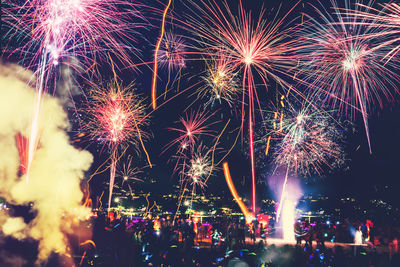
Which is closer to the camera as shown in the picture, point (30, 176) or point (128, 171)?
point (30, 176)

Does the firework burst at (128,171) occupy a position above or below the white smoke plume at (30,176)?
above

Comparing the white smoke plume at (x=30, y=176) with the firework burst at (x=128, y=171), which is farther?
the firework burst at (x=128, y=171)

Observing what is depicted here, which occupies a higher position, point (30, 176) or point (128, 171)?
point (128, 171)

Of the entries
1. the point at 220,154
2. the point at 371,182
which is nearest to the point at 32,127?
the point at 220,154

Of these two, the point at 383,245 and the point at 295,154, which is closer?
the point at 383,245

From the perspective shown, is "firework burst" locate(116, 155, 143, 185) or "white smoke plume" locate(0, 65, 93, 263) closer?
"white smoke plume" locate(0, 65, 93, 263)

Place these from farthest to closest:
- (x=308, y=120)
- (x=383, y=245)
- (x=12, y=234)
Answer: (x=308, y=120), (x=383, y=245), (x=12, y=234)

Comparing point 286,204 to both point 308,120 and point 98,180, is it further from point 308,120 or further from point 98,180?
point 98,180

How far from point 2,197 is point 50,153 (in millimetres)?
3232

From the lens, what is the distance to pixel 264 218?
20.3 m

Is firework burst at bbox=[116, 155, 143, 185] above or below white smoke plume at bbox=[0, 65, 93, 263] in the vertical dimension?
above

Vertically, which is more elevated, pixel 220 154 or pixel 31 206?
pixel 220 154

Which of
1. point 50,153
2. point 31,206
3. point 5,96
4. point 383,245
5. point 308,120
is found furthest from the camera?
point 308,120

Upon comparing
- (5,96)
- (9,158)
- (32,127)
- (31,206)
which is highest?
(5,96)
